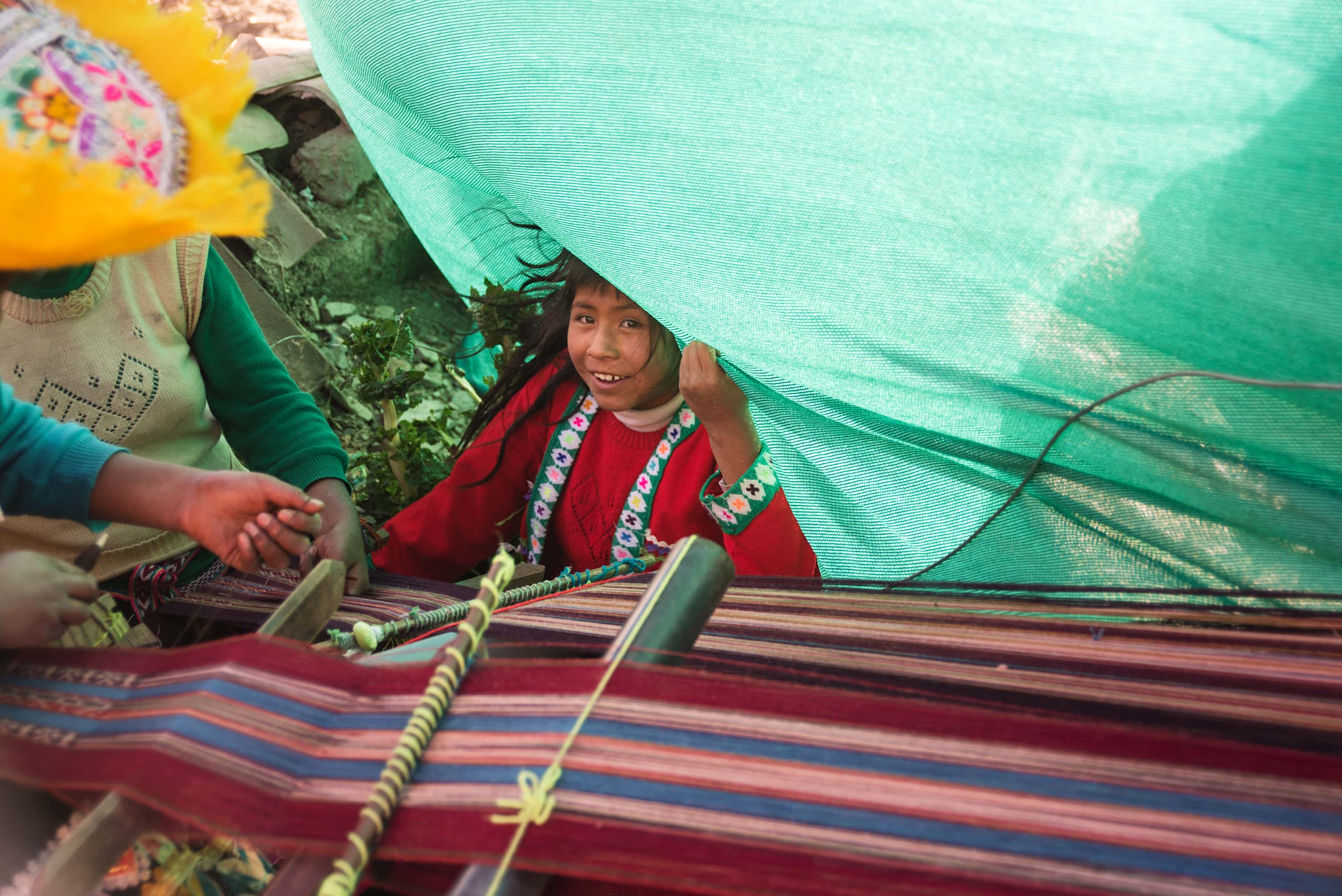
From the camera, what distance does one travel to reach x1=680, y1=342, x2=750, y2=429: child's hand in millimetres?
1311

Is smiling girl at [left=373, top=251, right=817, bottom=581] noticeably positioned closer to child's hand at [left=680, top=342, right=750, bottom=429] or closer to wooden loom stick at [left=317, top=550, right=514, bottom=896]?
child's hand at [left=680, top=342, right=750, bottom=429]

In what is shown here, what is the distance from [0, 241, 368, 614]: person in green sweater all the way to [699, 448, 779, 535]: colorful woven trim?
0.65 meters

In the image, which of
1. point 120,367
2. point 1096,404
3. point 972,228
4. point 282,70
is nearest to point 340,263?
point 282,70

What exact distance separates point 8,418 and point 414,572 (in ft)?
3.32

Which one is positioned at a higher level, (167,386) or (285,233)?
(167,386)

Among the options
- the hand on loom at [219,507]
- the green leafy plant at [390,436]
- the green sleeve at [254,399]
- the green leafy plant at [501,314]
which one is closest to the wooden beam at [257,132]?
the green leafy plant at [390,436]

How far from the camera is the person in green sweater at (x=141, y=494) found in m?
1.03

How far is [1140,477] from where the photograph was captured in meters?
0.95

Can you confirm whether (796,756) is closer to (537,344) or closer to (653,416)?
(653,416)

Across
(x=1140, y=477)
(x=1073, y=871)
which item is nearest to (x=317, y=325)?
(x=1140, y=477)

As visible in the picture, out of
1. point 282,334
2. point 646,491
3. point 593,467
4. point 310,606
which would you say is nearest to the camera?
point 310,606

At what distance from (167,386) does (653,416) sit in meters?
0.87

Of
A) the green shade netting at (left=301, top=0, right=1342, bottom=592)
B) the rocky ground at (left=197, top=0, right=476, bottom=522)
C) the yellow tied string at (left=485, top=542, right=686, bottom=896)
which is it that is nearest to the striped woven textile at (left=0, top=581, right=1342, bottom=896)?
the yellow tied string at (left=485, top=542, right=686, bottom=896)

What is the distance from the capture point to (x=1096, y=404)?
2.95ft
